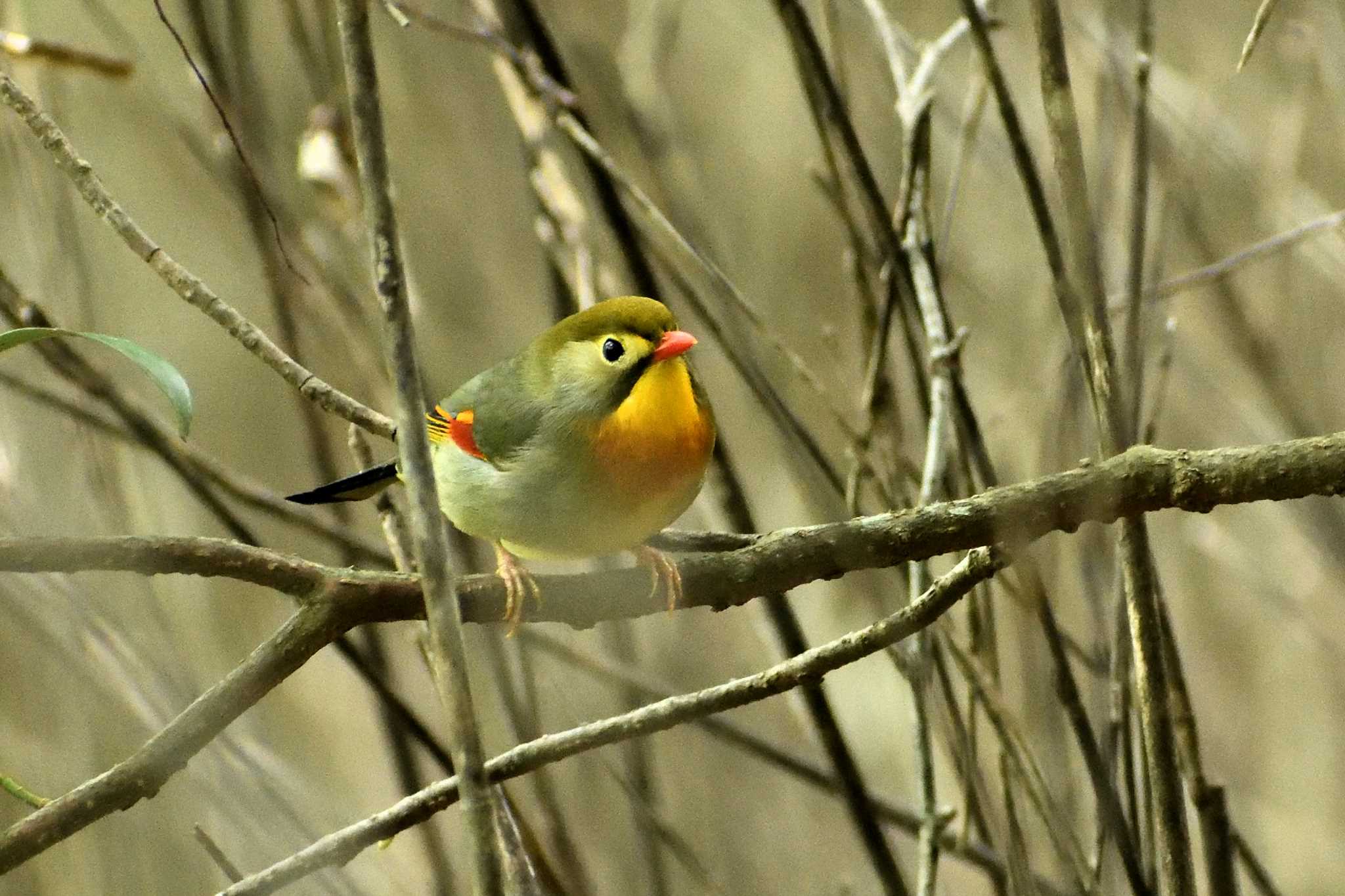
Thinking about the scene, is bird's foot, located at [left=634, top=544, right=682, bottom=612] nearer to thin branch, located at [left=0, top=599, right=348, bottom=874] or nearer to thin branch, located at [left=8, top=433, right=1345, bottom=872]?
thin branch, located at [left=8, top=433, right=1345, bottom=872]

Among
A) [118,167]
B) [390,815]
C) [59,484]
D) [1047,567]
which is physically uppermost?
[118,167]

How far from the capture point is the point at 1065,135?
1.45 m

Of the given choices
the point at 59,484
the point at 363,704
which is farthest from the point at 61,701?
the point at 363,704

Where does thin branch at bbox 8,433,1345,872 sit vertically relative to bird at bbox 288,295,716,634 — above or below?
below

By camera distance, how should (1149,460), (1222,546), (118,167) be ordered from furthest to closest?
(118,167), (1222,546), (1149,460)

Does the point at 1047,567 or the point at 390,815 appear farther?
the point at 1047,567

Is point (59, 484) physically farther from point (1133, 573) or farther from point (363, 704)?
point (363, 704)

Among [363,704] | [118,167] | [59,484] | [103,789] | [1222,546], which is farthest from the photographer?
[363,704]

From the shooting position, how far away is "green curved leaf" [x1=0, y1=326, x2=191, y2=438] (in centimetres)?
140

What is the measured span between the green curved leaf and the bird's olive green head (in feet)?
3.08

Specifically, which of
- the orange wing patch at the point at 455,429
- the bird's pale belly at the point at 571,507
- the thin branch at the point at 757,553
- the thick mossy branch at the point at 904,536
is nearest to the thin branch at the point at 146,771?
the thin branch at the point at 757,553

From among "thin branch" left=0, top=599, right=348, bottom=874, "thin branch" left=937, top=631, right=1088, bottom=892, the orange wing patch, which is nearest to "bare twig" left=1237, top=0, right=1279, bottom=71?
"thin branch" left=937, top=631, right=1088, bottom=892

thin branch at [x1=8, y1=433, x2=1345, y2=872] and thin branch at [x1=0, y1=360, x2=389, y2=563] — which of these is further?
thin branch at [x1=0, y1=360, x2=389, y2=563]

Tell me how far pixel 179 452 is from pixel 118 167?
4.00 meters
